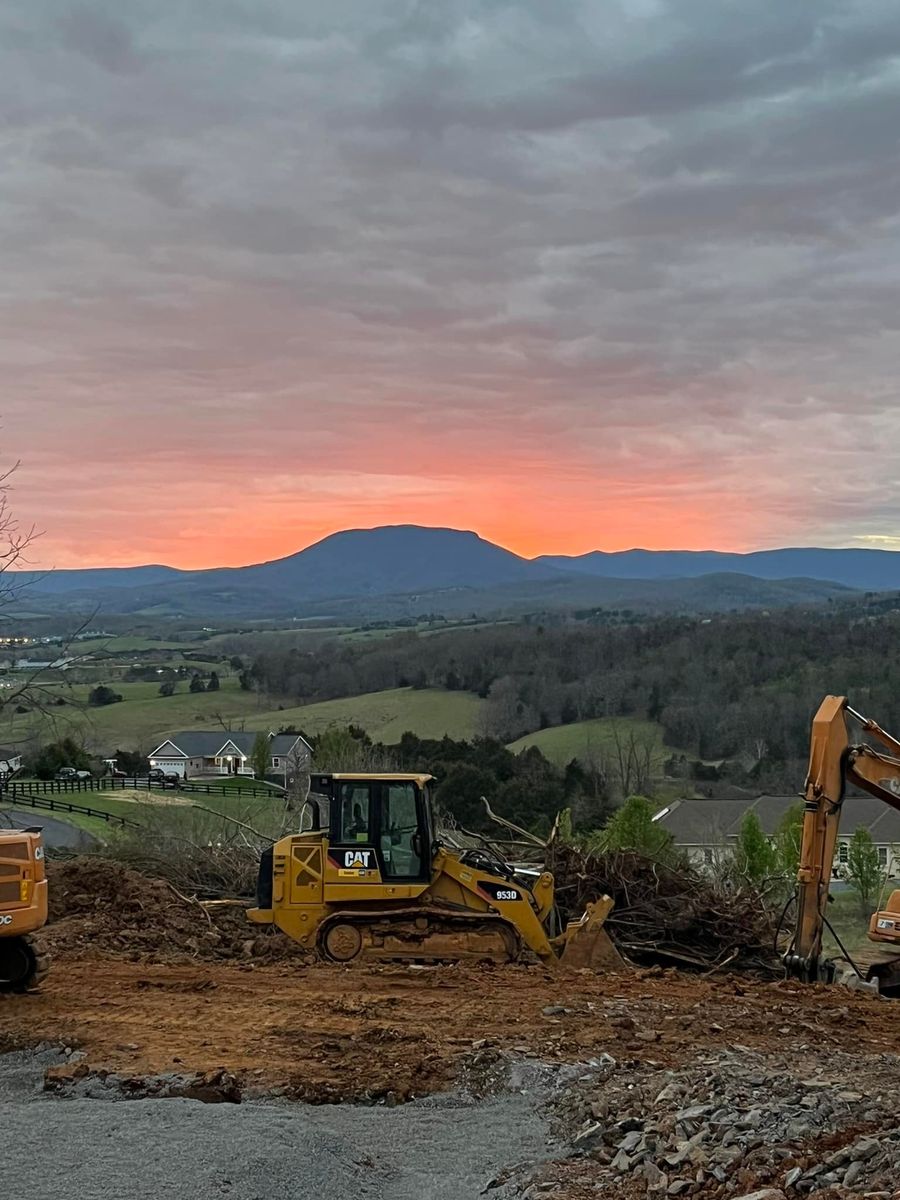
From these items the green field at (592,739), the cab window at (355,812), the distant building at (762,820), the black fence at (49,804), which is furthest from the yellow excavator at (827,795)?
the green field at (592,739)

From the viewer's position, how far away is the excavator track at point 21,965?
38.9 ft

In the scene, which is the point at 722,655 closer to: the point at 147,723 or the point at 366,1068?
the point at 147,723

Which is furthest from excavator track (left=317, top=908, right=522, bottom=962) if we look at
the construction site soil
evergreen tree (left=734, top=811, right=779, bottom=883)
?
evergreen tree (left=734, top=811, right=779, bottom=883)

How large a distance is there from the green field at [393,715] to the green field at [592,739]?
13.5 feet

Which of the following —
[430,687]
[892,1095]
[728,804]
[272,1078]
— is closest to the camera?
[892,1095]

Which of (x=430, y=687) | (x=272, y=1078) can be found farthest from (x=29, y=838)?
(x=430, y=687)

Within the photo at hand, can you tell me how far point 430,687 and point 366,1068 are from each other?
72743 millimetres

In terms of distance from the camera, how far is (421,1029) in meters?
10.8

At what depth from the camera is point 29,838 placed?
1141cm

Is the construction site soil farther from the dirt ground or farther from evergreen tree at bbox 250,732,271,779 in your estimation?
evergreen tree at bbox 250,732,271,779

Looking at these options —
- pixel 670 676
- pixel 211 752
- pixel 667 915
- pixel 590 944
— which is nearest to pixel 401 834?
pixel 590 944

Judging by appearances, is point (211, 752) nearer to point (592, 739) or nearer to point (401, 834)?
point (592, 739)

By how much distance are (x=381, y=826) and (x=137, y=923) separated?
4109 mm

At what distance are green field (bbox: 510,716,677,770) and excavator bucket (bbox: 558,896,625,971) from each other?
44.9 metres
